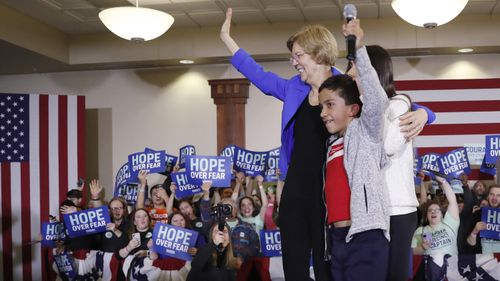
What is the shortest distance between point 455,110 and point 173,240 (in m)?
4.63

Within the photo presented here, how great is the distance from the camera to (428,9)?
15.4 feet

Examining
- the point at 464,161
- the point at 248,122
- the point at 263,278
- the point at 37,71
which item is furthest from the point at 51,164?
the point at 464,161

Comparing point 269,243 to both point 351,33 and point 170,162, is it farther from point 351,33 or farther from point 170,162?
point 351,33

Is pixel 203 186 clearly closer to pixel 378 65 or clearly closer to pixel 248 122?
pixel 248 122

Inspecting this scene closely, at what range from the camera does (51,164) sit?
282 inches

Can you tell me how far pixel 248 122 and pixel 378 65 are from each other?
638 centimetres

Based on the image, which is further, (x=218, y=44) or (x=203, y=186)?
(x=218, y=44)

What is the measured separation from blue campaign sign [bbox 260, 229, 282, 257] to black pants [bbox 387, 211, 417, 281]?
308 centimetres

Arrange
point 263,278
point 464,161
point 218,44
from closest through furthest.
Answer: point 263,278 → point 464,161 → point 218,44

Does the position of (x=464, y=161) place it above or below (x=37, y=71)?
below

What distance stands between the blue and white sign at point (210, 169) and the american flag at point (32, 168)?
90.3 inches

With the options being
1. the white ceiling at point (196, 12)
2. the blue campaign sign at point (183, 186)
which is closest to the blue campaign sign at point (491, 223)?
the blue campaign sign at point (183, 186)

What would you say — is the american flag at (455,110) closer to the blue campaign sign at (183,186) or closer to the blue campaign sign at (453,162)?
the blue campaign sign at (453,162)

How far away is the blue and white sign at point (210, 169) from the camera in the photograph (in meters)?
5.30
